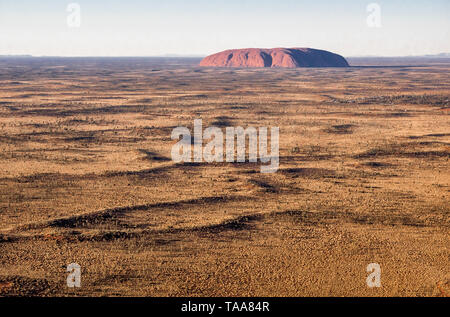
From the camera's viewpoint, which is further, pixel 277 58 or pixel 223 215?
pixel 277 58

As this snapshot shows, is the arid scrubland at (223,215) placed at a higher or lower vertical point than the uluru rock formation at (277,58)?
lower

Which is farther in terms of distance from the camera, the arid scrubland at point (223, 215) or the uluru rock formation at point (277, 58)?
the uluru rock formation at point (277, 58)

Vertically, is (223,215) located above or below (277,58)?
below

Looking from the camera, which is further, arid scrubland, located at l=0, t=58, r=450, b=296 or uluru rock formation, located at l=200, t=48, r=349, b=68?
uluru rock formation, located at l=200, t=48, r=349, b=68

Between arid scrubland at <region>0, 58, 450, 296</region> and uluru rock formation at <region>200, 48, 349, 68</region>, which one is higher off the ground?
uluru rock formation at <region>200, 48, 349, 68</region>

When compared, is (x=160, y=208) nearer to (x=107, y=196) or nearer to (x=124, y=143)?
(x=107, y=196)
